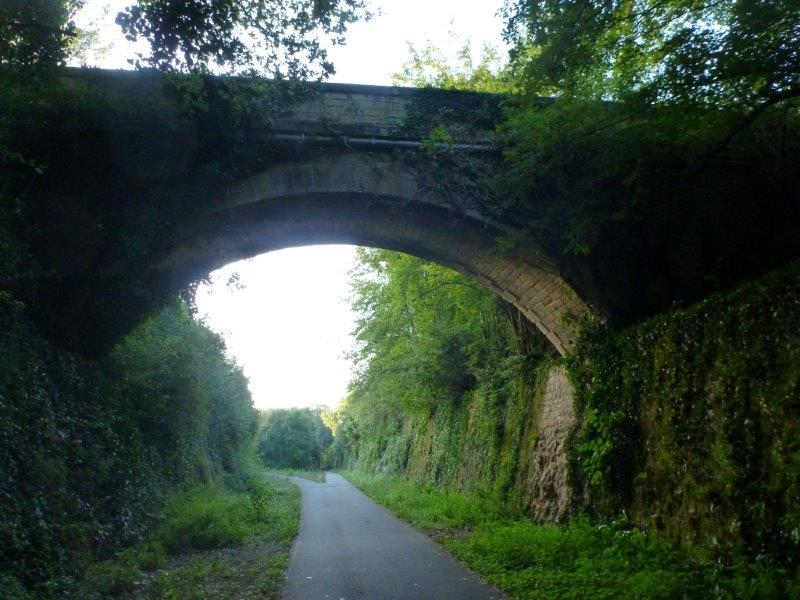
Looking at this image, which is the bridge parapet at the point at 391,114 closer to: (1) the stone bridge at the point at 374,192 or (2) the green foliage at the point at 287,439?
(1) the stone bridge at the point at 374,192

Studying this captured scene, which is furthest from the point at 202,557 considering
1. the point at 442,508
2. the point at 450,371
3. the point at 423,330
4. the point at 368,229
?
the point at 423,330

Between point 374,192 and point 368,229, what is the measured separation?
97 cm

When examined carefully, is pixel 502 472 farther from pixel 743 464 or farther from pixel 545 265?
pixel 743 464

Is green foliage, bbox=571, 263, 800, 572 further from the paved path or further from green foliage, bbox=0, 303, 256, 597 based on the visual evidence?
green foliage, bbox=0, 303, 256, 597

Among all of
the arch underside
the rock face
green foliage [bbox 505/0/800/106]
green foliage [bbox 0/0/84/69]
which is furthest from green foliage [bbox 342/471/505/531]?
green foliage [bbox 0/0/84/69]

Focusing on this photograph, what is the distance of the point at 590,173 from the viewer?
8.58 meters

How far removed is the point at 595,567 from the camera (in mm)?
7086

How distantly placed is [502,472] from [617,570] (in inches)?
263

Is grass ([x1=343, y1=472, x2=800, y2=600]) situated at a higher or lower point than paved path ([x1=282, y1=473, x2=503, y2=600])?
higher

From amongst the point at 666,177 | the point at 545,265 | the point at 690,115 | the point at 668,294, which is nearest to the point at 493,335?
the point at 545,265

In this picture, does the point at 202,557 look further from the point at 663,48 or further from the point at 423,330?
the point at 423,330

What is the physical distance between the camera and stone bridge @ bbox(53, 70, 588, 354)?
32.1ft

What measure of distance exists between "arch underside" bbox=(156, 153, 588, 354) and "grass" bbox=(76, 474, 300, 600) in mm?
4299

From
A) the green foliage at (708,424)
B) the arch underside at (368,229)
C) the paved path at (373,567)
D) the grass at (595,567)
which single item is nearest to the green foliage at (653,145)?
the arch underside at (368,229)
